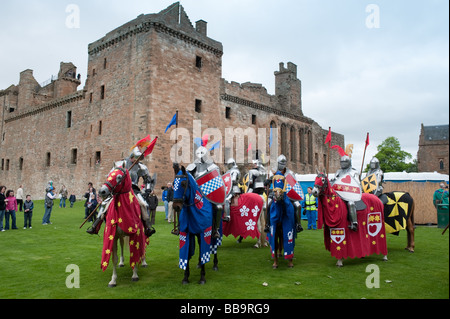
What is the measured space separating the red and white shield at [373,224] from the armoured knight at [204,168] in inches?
136

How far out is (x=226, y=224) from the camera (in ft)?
29.9

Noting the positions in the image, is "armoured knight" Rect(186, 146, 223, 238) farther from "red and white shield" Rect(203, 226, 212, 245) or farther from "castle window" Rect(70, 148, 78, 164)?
"castle window" Rect(70, 148, 78, 164)

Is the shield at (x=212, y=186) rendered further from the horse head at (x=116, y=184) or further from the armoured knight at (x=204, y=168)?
the horse head at (x=116, y=184)

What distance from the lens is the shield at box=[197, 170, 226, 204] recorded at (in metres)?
6.18

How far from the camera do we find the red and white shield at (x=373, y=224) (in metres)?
7.56

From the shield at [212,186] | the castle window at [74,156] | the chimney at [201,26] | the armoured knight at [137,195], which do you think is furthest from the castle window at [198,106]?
the shield at [212,186]

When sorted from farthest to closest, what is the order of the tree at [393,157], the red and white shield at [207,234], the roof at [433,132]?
the tree at [393,157] → the roof at [433,132] → the red and white shield at [207,234]

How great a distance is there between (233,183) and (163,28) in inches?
792

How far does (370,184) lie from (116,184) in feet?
22.8

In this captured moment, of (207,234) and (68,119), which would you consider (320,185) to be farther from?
(68,119)

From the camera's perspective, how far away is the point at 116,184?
5363mm

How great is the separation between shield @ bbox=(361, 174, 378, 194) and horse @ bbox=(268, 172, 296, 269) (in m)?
3.44
